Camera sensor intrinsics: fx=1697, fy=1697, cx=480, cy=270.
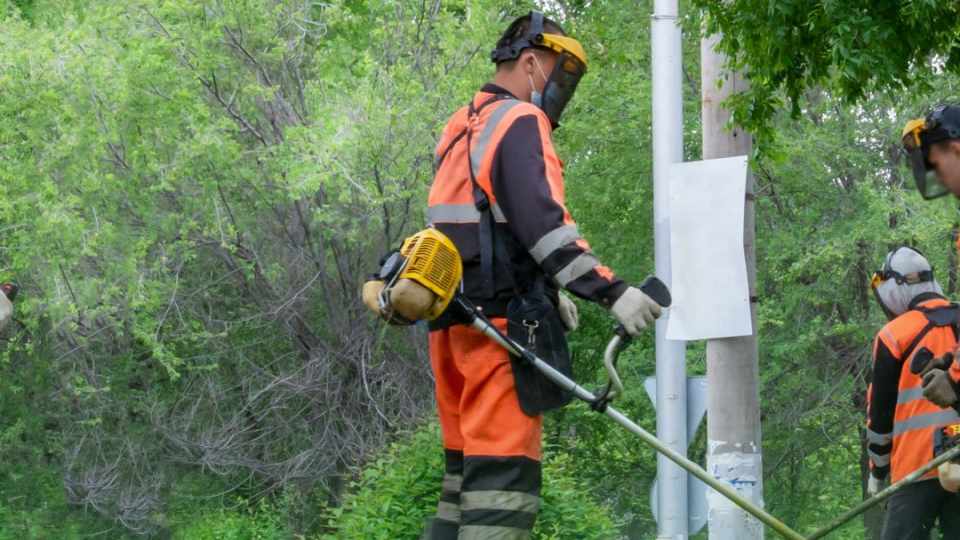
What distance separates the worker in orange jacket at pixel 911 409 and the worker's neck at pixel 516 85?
252cm

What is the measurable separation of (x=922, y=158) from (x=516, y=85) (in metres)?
1.57

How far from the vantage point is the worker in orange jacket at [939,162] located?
20.6 ft

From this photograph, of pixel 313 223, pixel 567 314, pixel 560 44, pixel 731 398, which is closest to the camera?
pixel 560 44

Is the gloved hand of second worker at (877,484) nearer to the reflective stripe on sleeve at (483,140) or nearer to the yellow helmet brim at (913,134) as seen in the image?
the yellow helmet brim at (913,134)

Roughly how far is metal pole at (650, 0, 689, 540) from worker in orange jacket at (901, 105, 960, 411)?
342 cm

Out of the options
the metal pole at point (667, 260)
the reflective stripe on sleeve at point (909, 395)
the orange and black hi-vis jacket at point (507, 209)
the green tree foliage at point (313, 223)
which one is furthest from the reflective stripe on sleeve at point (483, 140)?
the green tree foliage at point (313, 223)

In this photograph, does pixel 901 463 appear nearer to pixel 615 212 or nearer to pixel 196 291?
pixel 615 212

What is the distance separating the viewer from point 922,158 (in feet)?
21.0

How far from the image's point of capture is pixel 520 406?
5.69m

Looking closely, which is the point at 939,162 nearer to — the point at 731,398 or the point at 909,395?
the point at 909,395

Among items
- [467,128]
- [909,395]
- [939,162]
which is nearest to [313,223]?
[909,395]

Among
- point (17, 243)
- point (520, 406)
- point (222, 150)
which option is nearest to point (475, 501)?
point (520, 406)

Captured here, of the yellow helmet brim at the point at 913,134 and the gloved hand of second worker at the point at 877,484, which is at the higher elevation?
the yellow helmet brim at the point at 913,134

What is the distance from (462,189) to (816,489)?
10.3m
